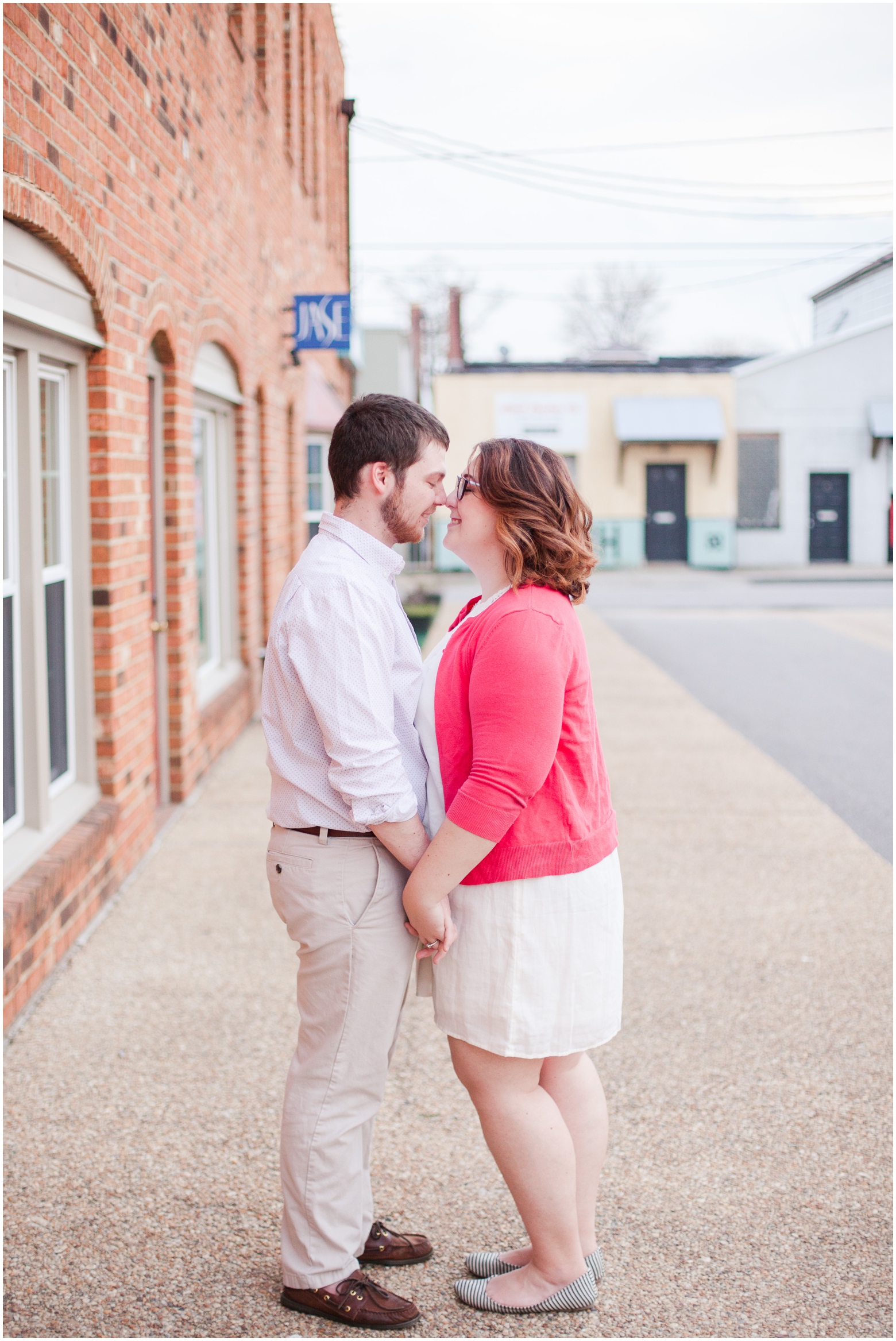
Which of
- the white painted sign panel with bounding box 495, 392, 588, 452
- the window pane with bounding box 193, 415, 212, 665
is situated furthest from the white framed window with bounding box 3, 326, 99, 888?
the white painted sign panel with bounding box 495, 392, 588, 452

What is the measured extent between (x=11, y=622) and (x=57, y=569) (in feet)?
1.97

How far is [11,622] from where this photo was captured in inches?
175

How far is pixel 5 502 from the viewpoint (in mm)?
4324

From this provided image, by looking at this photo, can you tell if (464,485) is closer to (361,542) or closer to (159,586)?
(361,542)

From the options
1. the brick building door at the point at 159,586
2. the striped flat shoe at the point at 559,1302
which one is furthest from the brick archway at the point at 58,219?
the striped flat shoe at the point at 559,1302

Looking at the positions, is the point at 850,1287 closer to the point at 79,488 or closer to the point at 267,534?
A: the point at 79,488

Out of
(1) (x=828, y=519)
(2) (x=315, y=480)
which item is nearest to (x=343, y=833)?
(2) (x=315, y=480)

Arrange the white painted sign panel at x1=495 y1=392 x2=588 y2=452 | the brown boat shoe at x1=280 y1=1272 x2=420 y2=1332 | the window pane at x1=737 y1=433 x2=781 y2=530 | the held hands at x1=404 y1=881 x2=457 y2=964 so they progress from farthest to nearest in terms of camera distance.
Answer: the window pane at x1=737 y1=433 x2=781 y2=530
the white painted sign panel at x1=495 y1=392 x2=588 y2=452
the brown boat shoe at x1=280 y1=1272 x2=420 y2=1332
the held hands at x1=404 y1=881 x2=457 y2=964

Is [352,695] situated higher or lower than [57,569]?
lower

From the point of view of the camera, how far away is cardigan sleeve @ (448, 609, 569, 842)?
226 cm

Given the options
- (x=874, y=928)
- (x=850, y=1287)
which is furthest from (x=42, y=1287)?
(x=874, y=928)

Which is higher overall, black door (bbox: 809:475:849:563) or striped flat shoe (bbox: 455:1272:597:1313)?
black door (bbox: 809:475:849:563)

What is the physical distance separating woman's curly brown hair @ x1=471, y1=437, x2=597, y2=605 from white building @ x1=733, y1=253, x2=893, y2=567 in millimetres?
30445

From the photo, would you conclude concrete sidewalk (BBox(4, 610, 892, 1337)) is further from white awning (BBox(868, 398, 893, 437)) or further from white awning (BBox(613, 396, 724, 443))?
white awning (BBox(868, 398, 893, 437))
